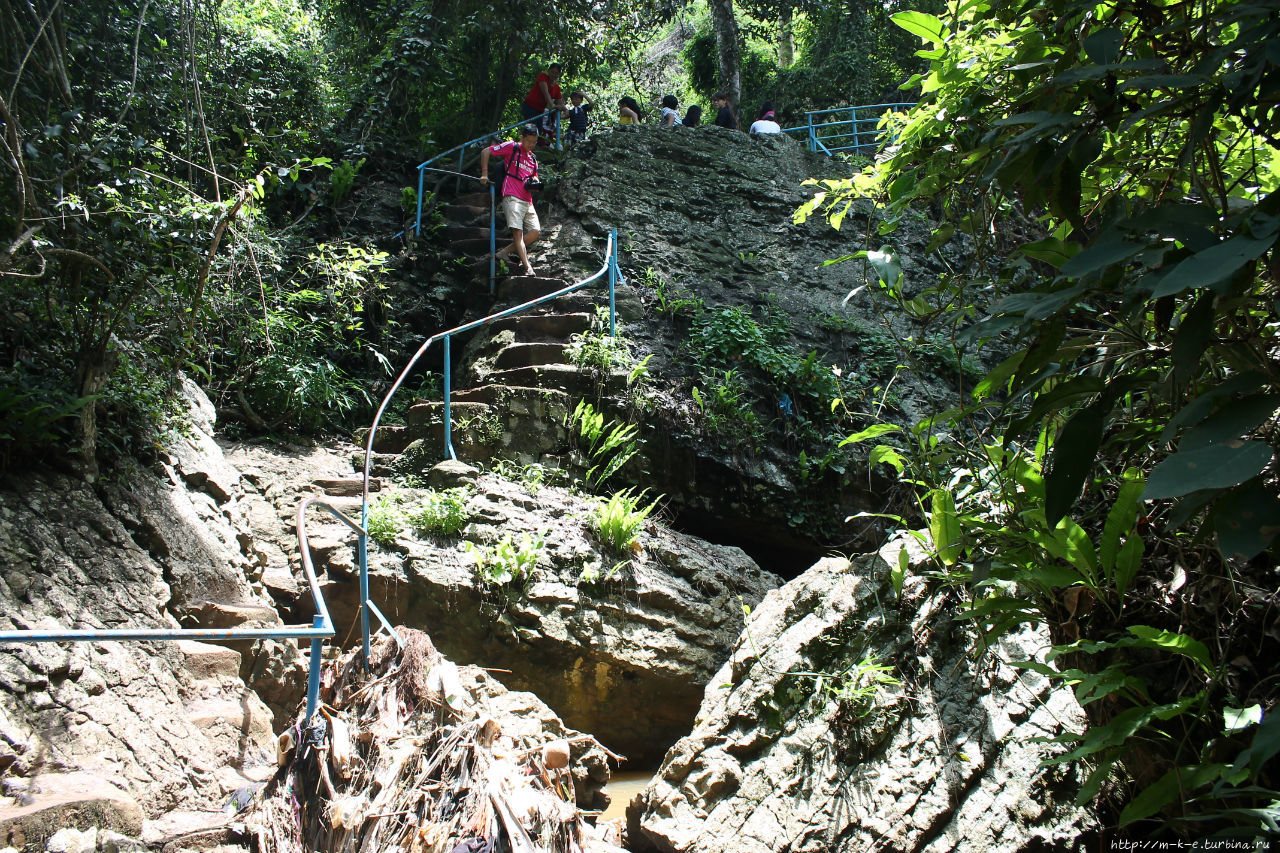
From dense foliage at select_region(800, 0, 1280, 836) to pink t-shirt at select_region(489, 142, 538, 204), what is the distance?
5.42 metres

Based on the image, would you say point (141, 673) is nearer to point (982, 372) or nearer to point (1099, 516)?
point (1099, 516)

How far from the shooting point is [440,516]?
15.1 ft

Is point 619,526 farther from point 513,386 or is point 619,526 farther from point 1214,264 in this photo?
point 1214,264

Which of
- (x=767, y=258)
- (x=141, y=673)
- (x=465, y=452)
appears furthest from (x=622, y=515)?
(x=767, y=258)

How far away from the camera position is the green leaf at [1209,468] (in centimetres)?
77

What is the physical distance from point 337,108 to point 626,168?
3.41m

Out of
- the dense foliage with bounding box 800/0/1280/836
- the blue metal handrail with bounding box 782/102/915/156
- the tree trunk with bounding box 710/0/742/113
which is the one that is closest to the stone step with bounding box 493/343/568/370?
the blue metal handrail with bounding box 782/102/915/156

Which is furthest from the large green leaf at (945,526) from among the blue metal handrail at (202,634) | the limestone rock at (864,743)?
the blue metal handrail at (202,634)

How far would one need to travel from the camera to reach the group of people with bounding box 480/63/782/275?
23.5 ft

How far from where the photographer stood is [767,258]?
316 inches

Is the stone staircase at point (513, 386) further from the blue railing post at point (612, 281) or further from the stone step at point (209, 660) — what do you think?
the stone step at point (209, 660)

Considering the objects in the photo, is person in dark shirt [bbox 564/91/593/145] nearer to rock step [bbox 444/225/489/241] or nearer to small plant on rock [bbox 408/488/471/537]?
rock step [bbox 444/225/489/241]

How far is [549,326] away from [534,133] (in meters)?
2.07

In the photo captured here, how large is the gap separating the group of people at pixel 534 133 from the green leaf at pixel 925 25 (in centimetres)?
Result: 560
